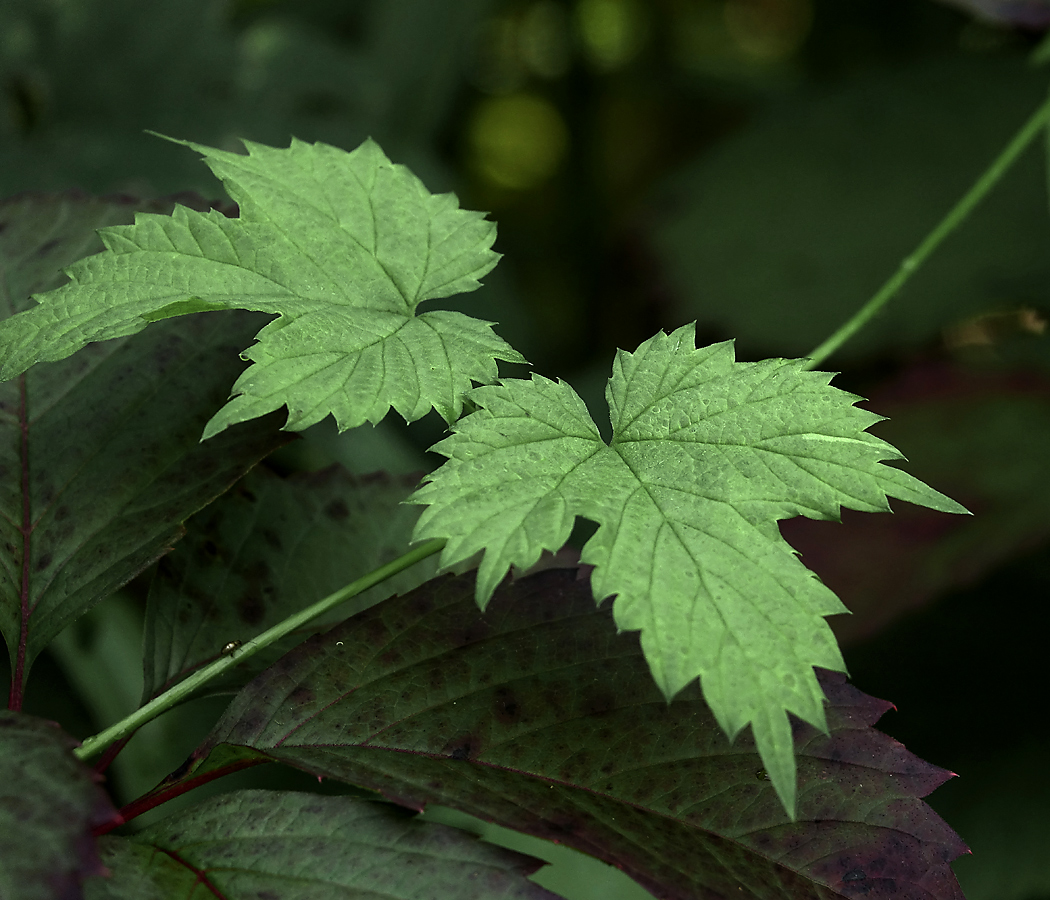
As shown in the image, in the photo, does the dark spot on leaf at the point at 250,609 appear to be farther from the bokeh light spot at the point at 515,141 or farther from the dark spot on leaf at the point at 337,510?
the bokeh light spot at the point at 515,141

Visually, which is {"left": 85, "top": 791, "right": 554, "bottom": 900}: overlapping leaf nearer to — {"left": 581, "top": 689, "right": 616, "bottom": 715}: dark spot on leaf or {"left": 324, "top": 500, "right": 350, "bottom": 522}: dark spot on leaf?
{"left": 581, "top": 689, "right": 616, "bottom": 715}: dark spot on leaf

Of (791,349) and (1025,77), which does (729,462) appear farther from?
(1025,77)

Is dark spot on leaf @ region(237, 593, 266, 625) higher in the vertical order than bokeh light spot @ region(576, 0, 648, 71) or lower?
lower

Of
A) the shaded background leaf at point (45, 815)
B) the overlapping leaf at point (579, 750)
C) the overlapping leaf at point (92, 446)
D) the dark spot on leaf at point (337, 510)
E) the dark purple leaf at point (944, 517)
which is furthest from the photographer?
the dark purple leaf at point (944, 517)

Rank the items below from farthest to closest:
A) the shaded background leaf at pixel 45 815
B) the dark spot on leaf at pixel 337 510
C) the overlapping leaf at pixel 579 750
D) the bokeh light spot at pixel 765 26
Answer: the bokeh light spot at pixel 765 26
the dark spot on leaf at pixel 337 510
the overlapping leaf at pixel 579 750
the shaded background leaf at pixel 45 815

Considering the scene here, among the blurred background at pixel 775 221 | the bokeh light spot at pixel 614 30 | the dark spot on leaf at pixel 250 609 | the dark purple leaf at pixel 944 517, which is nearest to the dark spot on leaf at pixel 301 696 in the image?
the dark spot on leaf at pixel 250 609

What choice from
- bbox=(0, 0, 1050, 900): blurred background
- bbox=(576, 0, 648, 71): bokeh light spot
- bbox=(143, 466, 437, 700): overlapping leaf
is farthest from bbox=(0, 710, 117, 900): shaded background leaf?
bbox=(576, 0, 648, 71): bokeh light spot
